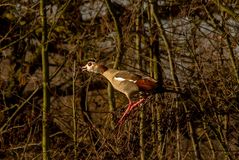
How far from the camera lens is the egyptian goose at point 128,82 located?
5516 millimetres

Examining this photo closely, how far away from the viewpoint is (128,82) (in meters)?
5.77

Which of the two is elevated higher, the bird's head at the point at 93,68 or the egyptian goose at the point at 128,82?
the bird's head at the point at 93,68

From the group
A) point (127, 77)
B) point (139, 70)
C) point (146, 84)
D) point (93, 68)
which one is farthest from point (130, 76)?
point (139, 70)

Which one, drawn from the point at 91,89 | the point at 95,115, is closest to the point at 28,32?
the point at 91,89

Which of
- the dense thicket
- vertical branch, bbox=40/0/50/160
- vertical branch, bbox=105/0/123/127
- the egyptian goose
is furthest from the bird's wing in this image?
vertical branch, bbox=40/0/50/160

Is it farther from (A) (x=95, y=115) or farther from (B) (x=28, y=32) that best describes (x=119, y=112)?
(A) (x=95, y=115)

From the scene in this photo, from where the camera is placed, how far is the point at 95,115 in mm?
11969

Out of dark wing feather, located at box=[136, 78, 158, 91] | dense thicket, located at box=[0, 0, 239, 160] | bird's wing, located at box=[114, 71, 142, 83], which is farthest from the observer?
dense thicket, located at box=[0, 0, 239, 160]

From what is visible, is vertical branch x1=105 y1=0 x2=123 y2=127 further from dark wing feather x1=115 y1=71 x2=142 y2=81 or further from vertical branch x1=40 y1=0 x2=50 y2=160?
dark wing feather x1=115 y1=71 x2=142 y2=81

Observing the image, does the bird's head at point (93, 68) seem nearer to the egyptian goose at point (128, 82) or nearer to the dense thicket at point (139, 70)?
the egyptian goose at point (128, 82)

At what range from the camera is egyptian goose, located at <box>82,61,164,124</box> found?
18.1ft

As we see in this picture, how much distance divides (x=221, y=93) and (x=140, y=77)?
2.13 metres

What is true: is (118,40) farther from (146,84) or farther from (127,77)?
(146,84)

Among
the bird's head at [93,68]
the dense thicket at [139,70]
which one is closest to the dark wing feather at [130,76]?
the dense thicket at [139,70]
